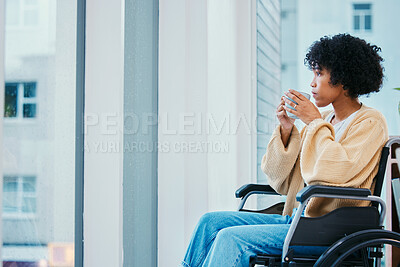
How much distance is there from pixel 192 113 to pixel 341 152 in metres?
0.85

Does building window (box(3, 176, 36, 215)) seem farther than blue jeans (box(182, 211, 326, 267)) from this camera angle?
No

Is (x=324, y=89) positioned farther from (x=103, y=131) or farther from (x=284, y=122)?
(x=103, y=131)

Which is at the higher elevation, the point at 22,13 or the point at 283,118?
the point at 22,13

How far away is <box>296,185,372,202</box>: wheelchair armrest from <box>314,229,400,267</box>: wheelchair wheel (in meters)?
0.11

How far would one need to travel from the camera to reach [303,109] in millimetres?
1707

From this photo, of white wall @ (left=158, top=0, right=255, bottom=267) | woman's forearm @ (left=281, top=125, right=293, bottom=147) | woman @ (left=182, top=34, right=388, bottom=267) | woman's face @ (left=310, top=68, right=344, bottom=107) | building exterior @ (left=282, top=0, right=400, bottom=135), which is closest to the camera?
woman @ (left=182, top=34, right=388, bottom=267)

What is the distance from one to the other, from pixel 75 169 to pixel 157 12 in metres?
0.82

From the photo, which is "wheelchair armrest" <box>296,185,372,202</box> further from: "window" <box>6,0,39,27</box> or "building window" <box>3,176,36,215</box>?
"window" <box>6,0,39,27</box>

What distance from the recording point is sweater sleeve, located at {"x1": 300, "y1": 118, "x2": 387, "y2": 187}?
61.3 inches

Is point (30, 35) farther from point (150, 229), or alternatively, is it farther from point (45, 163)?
point (150, 229)

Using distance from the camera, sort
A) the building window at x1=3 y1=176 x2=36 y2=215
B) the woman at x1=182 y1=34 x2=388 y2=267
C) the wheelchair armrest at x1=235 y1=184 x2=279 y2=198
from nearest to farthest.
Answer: the building window at x1=3 y1=176 x2=36 y2=215 → the woman at x1=182 y1=34 x2=388 y2=267 → the wheelchair armrest at x1=235 y1=184 x2=279 y2=198

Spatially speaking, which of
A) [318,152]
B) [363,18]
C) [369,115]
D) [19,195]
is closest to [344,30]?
[363,18]

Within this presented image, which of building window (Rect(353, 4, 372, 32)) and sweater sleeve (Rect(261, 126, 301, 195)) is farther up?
building window (Rect(353, 4, 372, 32))

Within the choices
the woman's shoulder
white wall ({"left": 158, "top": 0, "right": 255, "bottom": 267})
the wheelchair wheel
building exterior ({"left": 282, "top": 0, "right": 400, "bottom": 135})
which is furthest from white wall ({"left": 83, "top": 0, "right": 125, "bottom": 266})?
building exterior ({"left": 282, "top": 0, "right": 400, "bottom": 135})
